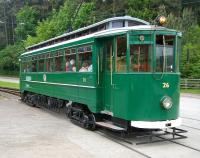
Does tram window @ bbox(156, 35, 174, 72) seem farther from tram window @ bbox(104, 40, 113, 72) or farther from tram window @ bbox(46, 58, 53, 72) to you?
tram window @ bbox(46, 58, 53, 72)

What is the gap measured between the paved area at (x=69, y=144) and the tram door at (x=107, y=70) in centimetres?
102

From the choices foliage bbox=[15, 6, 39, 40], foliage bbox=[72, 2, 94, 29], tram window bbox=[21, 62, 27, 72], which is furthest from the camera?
foliage bbox=[15, 6, 39, 40]

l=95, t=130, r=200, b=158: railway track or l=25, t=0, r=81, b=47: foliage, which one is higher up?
l=25, t=0, r=81, b=47: foliage

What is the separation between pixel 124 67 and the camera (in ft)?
37.5

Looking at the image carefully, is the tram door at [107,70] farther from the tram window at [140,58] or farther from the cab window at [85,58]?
the tram window at [140,58]

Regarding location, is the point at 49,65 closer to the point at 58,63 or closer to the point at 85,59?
the point at 58,63

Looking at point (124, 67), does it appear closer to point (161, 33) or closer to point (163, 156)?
point (161, 33)

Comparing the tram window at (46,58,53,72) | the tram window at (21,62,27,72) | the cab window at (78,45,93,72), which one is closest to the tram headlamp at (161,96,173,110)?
the cab window at (78,45,93,72)

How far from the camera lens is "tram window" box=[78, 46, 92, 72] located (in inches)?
524

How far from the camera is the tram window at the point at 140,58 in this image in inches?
437

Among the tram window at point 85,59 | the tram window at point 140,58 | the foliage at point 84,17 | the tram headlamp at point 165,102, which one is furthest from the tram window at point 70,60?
the foliage at point 84,17

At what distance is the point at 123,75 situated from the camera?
37.2 feet

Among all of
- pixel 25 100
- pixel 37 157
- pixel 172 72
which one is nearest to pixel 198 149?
pixel 172 72

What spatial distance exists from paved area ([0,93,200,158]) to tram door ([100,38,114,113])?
102cm
